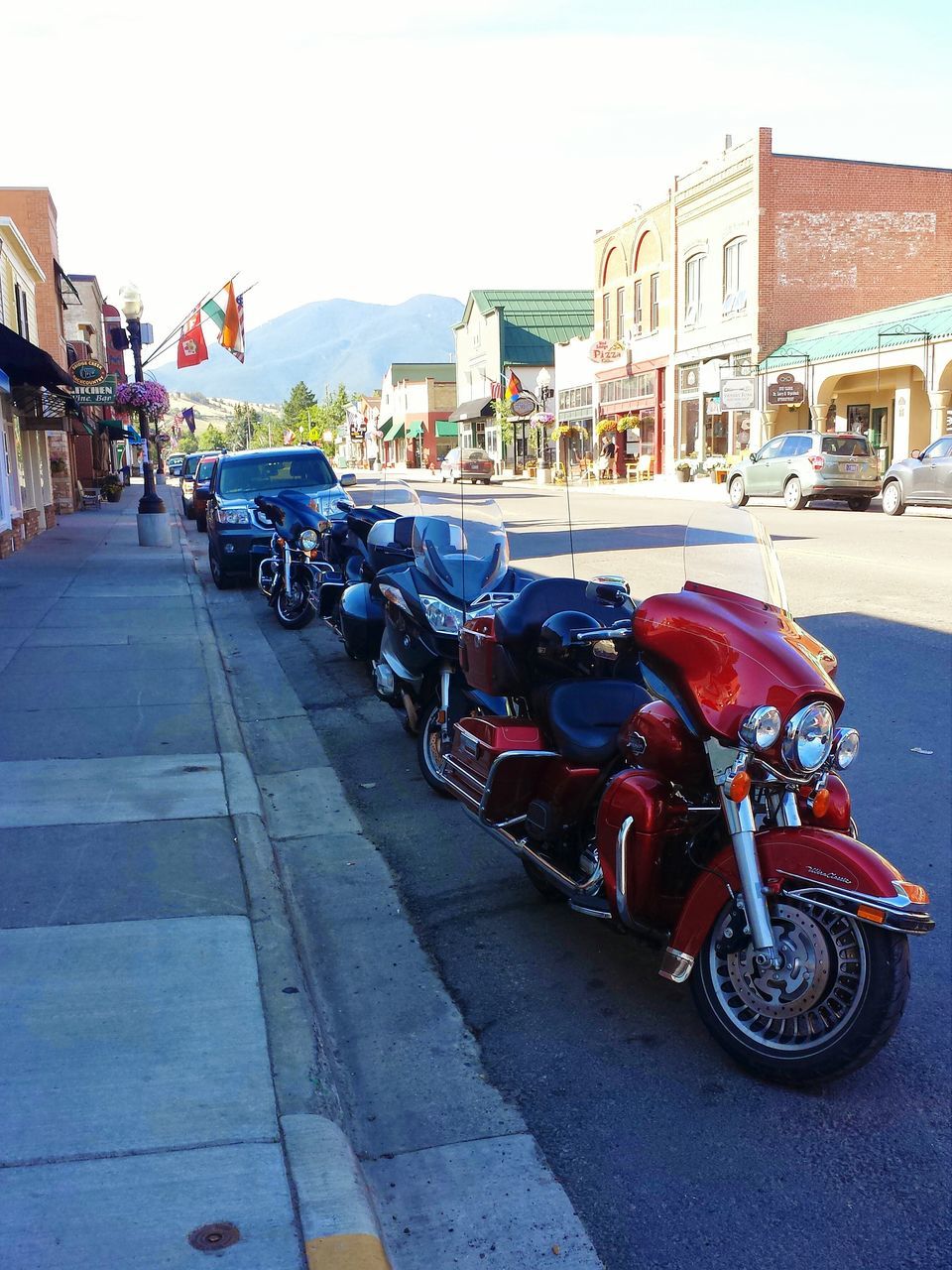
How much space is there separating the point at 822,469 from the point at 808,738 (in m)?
22.5

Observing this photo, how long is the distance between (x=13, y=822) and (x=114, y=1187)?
118 inches

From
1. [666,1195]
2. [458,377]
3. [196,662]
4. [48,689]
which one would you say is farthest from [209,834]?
[458,377]

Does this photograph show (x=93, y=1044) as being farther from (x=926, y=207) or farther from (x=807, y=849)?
(x=926, y=207)

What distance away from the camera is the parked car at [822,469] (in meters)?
24.5

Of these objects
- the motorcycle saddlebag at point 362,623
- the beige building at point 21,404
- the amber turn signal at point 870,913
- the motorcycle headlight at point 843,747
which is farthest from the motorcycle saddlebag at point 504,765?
the beige building at point 21,404

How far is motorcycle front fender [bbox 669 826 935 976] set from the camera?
121 inches

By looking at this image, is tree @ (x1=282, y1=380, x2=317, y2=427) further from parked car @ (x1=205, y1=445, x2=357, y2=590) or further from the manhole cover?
the manhole cover

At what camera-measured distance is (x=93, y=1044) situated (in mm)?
3498

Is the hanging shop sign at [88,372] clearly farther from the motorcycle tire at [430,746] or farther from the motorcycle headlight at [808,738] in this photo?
the motorcycle headlight at [808,738]

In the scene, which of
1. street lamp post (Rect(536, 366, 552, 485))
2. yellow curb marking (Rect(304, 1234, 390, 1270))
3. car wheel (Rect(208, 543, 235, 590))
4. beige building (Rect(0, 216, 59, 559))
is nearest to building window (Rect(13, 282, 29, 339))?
beige building (Rect(0, 216, 59, 559))

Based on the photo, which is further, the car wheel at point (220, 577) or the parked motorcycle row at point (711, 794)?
the car wheel at point (220, 577)

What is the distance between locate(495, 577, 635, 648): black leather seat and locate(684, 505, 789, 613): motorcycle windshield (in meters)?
0.44

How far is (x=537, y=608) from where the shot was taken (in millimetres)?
4637

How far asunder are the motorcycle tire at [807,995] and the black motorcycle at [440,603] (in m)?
2.72
